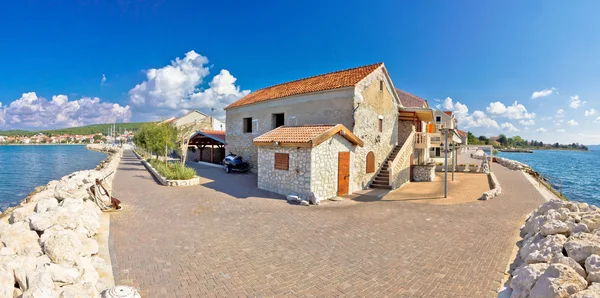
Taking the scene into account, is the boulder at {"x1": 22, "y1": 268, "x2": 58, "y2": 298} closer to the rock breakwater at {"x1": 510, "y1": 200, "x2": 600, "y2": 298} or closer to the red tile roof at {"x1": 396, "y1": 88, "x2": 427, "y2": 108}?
the rock breakwater at {"x1": 510, "y1": 200, "x2": 600, "y2": 298}

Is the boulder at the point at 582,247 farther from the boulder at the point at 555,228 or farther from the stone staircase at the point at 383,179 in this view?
the stone staircase at the point at 383,179

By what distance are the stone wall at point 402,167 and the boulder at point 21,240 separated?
14141 millimetres

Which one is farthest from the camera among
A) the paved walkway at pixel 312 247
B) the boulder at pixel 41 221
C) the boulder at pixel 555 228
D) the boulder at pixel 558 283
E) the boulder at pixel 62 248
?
the boulder at pixel 41 221

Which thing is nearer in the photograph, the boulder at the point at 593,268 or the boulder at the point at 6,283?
the boulder at the point at 593,268

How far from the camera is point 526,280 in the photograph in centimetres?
372

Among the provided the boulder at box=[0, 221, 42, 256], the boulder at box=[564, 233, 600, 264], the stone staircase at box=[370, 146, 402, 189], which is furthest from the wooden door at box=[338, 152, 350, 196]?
the boulder at box=[0, 221, 42, 256]

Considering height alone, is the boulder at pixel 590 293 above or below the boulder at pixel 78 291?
above

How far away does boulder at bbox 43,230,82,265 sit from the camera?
4742mm

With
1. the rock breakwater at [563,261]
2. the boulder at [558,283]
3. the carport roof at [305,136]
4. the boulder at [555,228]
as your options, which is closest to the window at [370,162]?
the carport roof at [305,136]

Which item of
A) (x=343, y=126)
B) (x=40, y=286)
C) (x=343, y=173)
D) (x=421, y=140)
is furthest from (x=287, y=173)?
(x=421, y=140)

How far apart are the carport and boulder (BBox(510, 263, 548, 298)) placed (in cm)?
2394

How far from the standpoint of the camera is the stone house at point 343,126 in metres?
12.8

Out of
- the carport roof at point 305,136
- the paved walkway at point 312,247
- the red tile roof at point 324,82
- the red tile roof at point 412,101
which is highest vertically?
the red tile roof at point 412,101

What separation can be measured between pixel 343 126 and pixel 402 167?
604 centimetres
